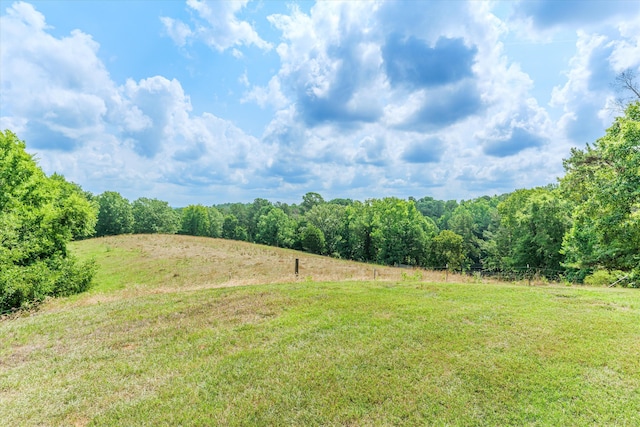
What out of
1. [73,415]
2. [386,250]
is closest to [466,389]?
[73,415]

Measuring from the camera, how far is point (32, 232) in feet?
49.1

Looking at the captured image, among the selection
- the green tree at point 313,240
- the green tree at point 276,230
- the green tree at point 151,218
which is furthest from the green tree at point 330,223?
the green tree at point 151,218

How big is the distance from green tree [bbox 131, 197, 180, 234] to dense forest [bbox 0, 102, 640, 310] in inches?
20.2

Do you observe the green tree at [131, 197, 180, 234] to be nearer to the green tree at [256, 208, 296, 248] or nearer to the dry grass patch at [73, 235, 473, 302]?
the green tree at [256, 208, 296, 248]

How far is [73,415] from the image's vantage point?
13.7 ft

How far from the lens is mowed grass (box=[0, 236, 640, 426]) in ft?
13.6

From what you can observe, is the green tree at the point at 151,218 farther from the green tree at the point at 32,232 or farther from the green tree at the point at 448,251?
the green tree at the point at 448,251

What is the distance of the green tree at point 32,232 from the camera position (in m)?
11.9

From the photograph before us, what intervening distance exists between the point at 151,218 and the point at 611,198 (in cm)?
7762

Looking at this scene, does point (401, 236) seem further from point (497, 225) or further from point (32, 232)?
point (32, 232)

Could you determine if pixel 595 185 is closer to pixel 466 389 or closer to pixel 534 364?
pixel 534 364

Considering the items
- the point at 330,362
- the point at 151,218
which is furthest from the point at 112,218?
the point at 330,362

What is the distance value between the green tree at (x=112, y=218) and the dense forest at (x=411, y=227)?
22 cm

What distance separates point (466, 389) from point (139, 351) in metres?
6.38
